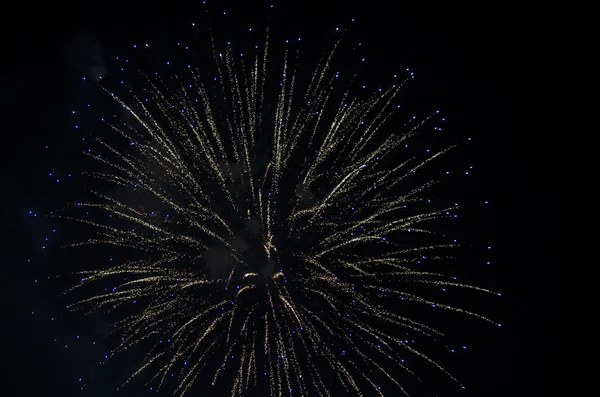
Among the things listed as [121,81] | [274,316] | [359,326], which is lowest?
[359,326]

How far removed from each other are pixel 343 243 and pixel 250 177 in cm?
270

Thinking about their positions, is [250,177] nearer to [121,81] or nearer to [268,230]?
[268,230]

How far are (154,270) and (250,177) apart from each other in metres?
3.24

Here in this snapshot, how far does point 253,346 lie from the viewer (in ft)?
33.1

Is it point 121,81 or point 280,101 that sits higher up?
point 121,81

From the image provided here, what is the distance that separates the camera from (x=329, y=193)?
9.49m

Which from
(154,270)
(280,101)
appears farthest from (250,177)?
(154,270)

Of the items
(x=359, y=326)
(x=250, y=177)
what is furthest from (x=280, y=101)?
(x=359, y=326)

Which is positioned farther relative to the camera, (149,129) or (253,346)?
(253,346)

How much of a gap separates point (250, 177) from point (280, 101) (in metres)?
1.89

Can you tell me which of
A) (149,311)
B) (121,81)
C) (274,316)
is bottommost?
(274,316)

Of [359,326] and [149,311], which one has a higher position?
[149,311]

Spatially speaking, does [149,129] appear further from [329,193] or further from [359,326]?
[359,326]

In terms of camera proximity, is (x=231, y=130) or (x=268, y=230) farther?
(x=268, y=230)
